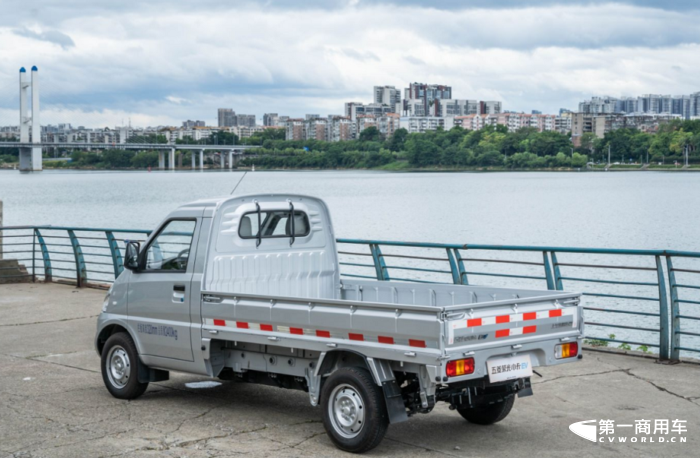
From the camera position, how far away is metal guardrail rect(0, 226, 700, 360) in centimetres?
1052

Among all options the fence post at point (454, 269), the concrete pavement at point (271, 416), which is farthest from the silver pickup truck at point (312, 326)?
the fence post at point (454, 269)

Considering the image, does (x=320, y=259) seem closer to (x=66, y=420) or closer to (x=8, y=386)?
(x=66, y=420)

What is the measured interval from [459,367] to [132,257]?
366 cm

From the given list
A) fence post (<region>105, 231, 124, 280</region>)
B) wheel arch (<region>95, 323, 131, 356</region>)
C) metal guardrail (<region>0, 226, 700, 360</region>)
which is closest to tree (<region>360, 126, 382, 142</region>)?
metal guardrail (<region>0, 226, 700, 360</region>)

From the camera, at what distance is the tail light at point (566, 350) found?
23.2ft

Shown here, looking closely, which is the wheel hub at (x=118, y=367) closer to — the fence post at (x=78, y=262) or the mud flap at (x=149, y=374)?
the mud flap at (x=149, y=374)

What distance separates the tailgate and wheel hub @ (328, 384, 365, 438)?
95 cm

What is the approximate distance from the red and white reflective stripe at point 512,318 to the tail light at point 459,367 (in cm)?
25

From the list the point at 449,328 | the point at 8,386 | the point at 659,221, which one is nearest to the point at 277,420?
the point at 449,328

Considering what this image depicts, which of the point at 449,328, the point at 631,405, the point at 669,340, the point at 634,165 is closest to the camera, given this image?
the point at 449,328

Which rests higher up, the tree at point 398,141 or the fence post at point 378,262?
the tree at point 398,141

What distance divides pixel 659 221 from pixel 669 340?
56.0m

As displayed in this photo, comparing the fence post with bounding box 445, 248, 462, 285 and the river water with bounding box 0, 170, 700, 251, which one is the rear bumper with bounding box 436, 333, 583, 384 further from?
the river water with bounding box 0, 170, 700, 251

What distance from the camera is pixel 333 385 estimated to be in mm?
6895
